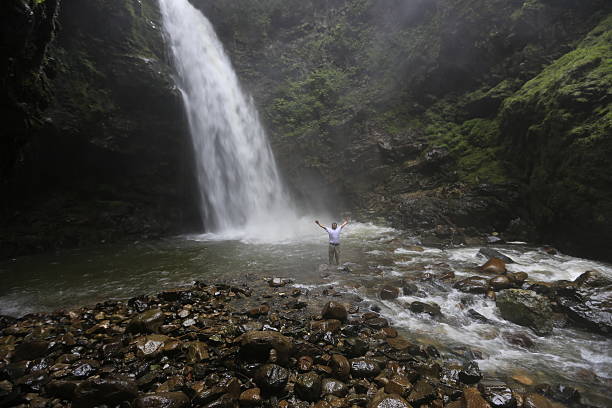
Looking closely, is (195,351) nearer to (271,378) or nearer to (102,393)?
(102,393)

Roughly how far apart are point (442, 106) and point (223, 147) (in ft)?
50.8

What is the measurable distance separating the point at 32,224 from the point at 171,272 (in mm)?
11357

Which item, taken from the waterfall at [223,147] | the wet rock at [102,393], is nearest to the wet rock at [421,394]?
the wet rock at [102,393]

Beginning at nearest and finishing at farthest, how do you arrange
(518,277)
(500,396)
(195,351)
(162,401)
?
(162,401) → (500,396) → (195,351) → (518,277)

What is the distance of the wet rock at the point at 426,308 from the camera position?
20.8ft

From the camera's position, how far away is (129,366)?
441 centimetres

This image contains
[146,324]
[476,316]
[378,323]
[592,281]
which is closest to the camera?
[146,324]

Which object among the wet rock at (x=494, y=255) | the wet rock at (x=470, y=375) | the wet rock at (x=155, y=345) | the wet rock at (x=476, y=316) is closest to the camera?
the wet rock at (x=470, y=375)

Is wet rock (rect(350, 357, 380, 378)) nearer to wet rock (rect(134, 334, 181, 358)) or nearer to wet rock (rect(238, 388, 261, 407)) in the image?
wet rock (rect(238, 388, 261, 407))

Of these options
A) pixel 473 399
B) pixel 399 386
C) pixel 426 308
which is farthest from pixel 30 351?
pixel 426 308

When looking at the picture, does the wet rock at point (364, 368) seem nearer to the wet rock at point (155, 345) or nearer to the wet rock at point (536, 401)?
the wet rock at point (536, 401)

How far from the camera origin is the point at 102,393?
3.52 meters

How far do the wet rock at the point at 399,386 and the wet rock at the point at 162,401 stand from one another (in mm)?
2569

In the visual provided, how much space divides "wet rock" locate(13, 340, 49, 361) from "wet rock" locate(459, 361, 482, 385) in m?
6.61
